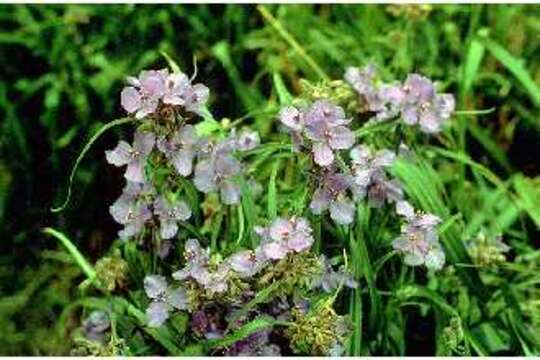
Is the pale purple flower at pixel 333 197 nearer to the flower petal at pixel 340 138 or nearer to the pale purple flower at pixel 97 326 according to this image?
the flower petal at pixel 340 138

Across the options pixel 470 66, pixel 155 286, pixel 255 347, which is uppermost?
pixel 470 66

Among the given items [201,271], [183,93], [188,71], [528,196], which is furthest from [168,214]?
[188,71]

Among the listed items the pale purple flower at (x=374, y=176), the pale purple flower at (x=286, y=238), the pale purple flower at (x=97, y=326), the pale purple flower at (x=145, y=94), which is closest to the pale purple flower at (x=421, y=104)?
the pale purple flower at (x=374, y=176)

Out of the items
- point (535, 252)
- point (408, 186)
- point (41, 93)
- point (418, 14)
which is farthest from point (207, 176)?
point (41, 93)

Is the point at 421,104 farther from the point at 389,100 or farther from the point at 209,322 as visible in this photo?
the point at 209,322

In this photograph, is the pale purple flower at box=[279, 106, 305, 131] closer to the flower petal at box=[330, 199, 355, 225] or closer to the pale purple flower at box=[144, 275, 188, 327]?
the flower petal at box=[330, 199, 355, 225]

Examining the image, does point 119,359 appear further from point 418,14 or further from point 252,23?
point 252,23

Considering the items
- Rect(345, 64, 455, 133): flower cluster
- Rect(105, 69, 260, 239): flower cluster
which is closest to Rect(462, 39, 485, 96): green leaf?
Rect(345, 64, 455, 133): flower cluster
